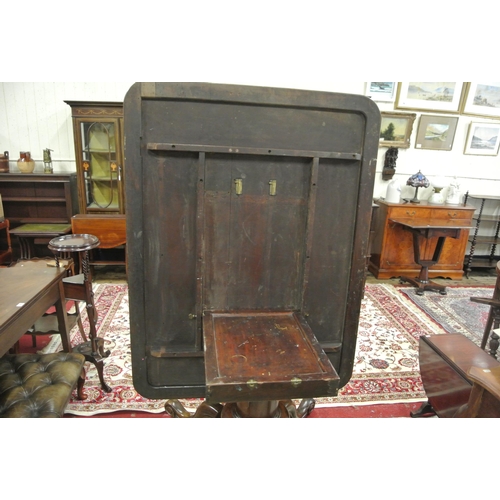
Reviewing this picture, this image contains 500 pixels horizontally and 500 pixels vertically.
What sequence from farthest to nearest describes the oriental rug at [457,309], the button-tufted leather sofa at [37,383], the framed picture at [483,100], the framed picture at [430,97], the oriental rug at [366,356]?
the framed picture at [483,100] < the framed picture at [430,97] < the oriental rug at [457,309] < the oriental rug at [366,356] < the button-tufted leather sofa at [37,383]

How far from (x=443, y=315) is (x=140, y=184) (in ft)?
11.4

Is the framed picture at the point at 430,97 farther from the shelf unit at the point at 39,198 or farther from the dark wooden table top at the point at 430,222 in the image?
the shelf unit at the point at 39,198

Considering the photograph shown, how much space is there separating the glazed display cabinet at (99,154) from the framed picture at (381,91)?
295 centimetres

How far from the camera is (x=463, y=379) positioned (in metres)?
1.75

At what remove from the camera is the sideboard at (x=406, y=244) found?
→ 427 cm

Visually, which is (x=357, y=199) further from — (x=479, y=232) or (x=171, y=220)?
(x=479, y=232)

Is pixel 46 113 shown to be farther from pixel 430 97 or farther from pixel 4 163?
pixel 430 97

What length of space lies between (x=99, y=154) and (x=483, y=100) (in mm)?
4850

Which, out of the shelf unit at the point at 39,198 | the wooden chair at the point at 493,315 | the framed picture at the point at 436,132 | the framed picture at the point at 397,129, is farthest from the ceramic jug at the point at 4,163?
the framed picture at the point at 436,132

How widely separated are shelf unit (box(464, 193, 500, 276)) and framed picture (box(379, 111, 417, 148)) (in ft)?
3.53

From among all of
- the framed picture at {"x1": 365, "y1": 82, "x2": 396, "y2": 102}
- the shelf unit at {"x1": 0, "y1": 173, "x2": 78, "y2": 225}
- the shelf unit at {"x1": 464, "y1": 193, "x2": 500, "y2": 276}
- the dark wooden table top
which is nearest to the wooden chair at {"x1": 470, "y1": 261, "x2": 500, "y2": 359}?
the dark wooden table top

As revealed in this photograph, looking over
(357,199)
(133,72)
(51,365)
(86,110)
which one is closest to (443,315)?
(357,199)

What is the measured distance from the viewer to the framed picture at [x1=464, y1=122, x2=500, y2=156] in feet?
15.4

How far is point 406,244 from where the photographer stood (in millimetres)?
4414
